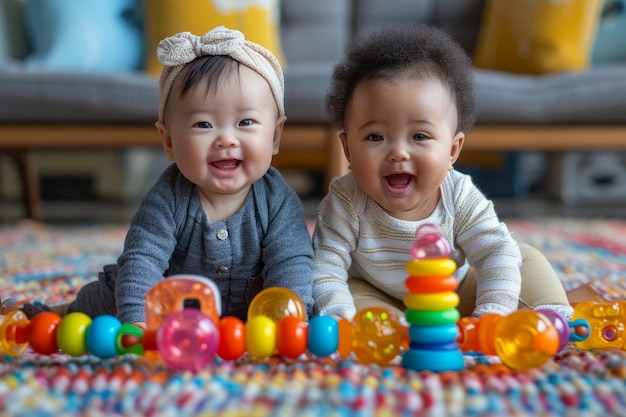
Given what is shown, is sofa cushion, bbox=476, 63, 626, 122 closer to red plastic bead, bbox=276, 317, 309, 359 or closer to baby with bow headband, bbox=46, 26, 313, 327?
baby with bow headband, bbox=46, 26, 313, 327

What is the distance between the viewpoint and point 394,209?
1.00m

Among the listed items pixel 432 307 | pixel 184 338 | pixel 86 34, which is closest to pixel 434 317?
pixel 432 307

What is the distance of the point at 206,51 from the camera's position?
3.08ft

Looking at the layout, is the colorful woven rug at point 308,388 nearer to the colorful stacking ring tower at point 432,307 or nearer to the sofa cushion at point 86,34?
the colorful stacking ring tower at point 432,307

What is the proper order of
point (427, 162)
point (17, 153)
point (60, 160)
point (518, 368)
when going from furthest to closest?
point (60, 160), point (17, 153), point (427, 162), point (518, 368)

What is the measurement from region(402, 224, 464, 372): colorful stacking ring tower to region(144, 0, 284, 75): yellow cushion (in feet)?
5.39

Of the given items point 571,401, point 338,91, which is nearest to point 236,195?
point 338,91

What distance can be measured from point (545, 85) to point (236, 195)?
1.34 meters

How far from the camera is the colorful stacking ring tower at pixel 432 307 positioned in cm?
73

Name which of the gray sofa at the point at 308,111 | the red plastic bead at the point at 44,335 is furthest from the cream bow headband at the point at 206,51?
the gray sofa at the point at 308,111

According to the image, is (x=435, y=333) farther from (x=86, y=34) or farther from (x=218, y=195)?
(x=86, y=34)

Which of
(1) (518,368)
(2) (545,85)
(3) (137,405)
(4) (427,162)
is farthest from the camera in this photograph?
(2) (545,85)

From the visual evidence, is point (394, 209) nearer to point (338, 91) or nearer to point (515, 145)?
point (338, 91)

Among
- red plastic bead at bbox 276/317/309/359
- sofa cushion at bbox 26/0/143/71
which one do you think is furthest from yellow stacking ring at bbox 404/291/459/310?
sofa cushion at bbox 26/0/143/71
